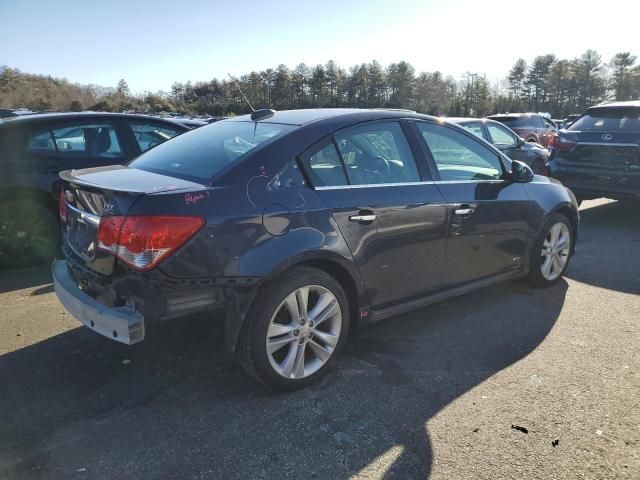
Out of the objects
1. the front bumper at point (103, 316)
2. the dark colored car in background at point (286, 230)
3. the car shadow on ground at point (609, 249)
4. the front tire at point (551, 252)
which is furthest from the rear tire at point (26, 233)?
the car shadow on ground at point (609, 249)

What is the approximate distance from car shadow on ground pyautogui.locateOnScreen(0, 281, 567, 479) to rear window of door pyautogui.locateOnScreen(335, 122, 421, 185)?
4.00ft

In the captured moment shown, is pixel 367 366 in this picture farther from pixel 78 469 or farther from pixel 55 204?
pixel 55 204

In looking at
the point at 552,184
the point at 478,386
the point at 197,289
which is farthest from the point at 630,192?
the point at 197,289

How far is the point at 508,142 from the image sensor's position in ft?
34.9

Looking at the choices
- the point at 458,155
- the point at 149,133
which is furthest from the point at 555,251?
the point at 149,133

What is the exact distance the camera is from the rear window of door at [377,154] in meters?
3.32

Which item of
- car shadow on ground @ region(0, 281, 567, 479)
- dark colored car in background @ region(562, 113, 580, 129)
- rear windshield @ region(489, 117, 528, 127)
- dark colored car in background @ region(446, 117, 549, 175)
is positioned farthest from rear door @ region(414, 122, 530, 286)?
rear windshield @ region(489, 117, 528, 127)

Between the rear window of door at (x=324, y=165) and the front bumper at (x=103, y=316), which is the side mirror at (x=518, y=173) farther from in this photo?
the front bumper at (x=103, y=316)

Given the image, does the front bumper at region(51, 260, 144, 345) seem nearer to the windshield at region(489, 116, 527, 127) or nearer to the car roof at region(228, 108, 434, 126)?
the car roof at region(228, 108, 434, 126)

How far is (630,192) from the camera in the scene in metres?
7.14

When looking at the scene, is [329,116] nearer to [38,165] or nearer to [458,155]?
[458,155]

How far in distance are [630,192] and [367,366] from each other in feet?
18.8

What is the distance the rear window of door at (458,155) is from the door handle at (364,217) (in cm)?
82

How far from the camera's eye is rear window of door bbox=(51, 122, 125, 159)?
5.67 metres
